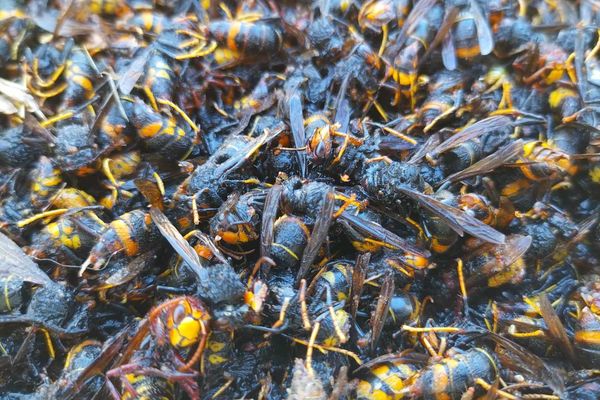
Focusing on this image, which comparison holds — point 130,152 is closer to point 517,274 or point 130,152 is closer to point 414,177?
point 414,177

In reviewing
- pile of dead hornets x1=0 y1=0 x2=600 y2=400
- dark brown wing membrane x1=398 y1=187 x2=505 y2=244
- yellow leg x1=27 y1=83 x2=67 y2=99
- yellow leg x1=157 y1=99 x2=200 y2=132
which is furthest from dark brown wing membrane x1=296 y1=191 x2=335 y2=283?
yellow leg x1=27 y1=83 x2=67 y2=99

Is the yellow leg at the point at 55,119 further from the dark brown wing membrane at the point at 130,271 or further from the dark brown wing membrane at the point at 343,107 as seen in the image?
the dark brown wing membrane at the point at 343,107

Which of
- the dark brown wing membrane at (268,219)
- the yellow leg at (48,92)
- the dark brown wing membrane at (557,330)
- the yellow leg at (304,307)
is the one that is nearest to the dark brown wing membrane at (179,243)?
the dark brown wing membrane at (268,219)

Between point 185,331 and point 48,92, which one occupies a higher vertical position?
point 48,92

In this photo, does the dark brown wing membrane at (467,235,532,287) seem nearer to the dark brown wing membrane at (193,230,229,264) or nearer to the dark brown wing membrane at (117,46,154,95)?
the dark brown wing membrane at (193,230,229,264)

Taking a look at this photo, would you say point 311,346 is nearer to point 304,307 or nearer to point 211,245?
point 304,307

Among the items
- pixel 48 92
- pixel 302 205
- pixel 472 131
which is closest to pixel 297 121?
pixel 302 205

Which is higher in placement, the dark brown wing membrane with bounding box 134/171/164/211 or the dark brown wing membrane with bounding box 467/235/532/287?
the dark brown wing membrane with bounding box 134/171/164/211

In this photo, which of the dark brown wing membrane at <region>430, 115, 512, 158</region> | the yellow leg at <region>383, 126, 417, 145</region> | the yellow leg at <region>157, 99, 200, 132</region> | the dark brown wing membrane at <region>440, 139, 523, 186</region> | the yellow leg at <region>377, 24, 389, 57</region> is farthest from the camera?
the yellow leg at <region>377, 24, 389, 57</region>
